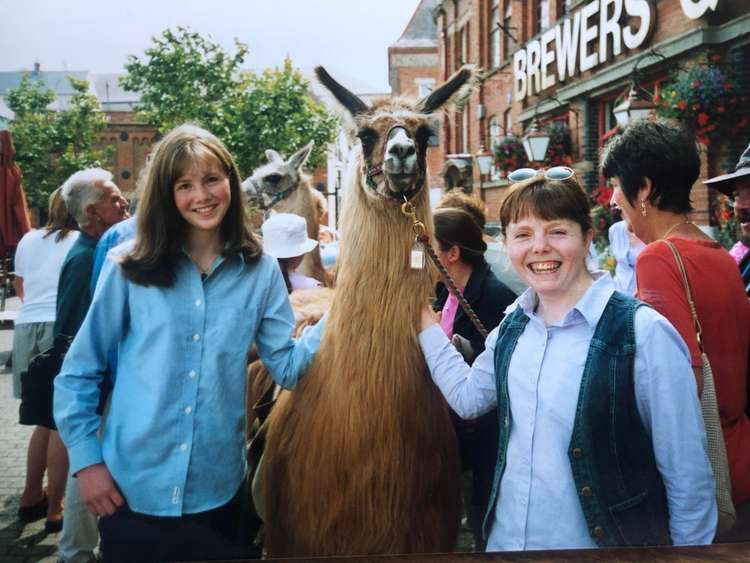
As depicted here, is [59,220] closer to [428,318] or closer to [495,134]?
[428,318]

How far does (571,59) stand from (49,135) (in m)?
1.37

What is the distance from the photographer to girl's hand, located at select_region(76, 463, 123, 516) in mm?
1544

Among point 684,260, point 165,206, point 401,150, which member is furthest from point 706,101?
point 165,206

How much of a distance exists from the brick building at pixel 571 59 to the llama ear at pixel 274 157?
516mm

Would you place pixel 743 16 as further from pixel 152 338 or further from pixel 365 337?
pixel 152 338

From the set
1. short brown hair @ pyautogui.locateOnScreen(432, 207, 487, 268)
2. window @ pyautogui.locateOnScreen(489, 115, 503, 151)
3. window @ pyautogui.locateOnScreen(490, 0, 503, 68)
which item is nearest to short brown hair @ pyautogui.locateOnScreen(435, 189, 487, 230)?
short brown hair @ pyautogui.locateOnScreen(432, 207, 487, 268)

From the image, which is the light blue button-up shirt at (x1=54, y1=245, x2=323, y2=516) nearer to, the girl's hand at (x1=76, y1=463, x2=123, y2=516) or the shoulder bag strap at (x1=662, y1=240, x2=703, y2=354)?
the girl's hand at (x1=76, y1=463, x2=123, y2=516)

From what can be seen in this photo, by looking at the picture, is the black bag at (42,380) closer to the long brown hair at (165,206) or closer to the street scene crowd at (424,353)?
the street scene crowd at (424,353)

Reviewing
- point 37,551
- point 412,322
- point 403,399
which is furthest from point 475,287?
point 37,551

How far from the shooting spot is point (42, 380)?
1.61 metres

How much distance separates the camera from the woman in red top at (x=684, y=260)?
1.58m

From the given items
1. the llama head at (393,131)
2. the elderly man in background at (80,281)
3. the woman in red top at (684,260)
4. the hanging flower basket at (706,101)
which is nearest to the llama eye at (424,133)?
the llama head at (393,131)

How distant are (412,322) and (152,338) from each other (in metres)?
0.73

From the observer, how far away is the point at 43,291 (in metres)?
1.71
